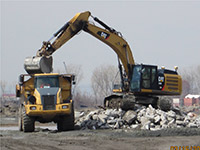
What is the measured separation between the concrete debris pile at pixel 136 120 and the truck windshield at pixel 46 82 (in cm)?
302

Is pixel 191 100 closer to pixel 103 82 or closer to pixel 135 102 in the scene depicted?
pixel 103 82

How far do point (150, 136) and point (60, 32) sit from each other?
9495 mm

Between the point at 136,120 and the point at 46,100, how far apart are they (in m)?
5.22

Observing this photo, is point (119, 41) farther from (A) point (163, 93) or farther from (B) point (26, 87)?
(B) point (26, 87)

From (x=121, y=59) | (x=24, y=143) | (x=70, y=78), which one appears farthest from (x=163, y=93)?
(x=24, y=143)

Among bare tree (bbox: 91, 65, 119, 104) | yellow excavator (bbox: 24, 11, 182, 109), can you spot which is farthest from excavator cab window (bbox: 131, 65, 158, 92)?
bare tree (bbox: 91, 65, 119, 104)

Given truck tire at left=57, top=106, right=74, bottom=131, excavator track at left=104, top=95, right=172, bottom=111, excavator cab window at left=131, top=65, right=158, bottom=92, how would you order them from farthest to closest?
excavator cab window at left=131, top=65, right=158, bottom=92 < excavator track at left=104, top=95, right=172, bottom=111 < truck tire at left=57, top=106, right=74, bottom=131

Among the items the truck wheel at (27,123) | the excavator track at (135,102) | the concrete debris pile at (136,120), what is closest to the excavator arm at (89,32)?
the excavator track at (135,102)

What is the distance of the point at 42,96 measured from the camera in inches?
826

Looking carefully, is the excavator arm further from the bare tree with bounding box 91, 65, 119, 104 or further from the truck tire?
the bare tree with bounding box 91, 65, 119, 104

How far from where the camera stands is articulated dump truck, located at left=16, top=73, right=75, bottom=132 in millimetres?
20547

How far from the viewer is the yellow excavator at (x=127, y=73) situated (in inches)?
962

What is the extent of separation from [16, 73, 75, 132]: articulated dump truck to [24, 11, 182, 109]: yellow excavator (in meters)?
2.39

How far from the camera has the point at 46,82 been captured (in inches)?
855
